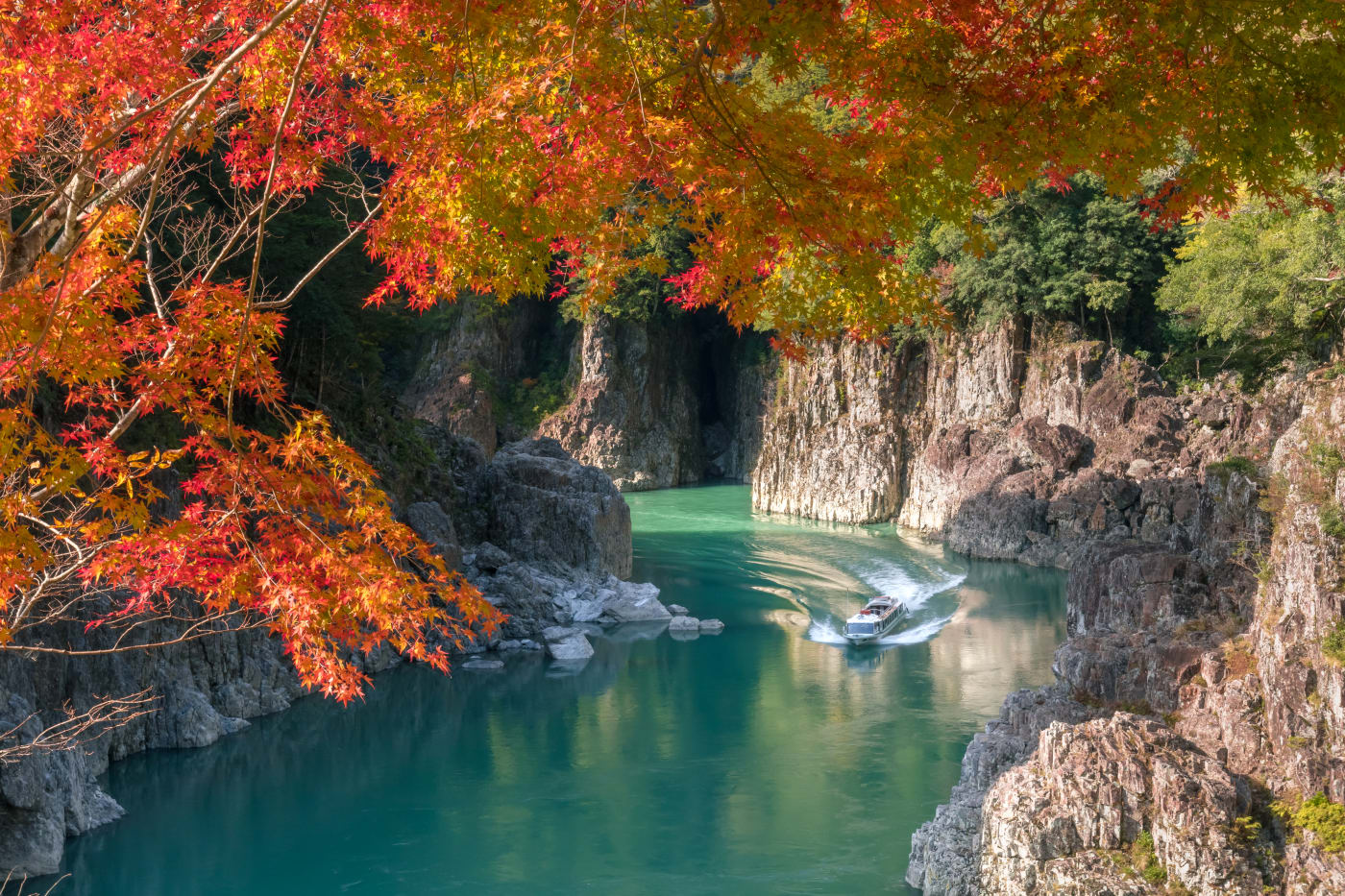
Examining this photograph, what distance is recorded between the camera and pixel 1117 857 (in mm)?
9047

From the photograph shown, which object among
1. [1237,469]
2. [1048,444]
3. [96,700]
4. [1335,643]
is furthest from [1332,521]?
[1048,444]

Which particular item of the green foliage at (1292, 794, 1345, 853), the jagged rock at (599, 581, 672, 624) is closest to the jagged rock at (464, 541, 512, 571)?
the jagged rock at (599, 581, 672, 624)

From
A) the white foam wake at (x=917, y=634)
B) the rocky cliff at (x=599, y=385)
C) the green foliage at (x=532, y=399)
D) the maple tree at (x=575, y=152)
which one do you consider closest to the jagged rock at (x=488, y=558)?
the white foam wake at (x=917, y=634)

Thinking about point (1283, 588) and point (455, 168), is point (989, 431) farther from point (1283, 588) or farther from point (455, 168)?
point (455, 168)

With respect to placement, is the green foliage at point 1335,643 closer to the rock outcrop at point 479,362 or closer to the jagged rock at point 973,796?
the jagged rock at point 973,796

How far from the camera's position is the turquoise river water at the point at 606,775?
448 inches

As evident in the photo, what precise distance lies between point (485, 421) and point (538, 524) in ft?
62.2

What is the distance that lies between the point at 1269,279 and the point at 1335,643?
569 inches

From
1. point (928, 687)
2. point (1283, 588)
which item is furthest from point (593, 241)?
point (928, 687)

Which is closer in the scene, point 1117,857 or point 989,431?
point 1117,857

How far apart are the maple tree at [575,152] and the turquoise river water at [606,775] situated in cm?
679

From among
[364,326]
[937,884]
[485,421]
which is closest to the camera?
[937,884]

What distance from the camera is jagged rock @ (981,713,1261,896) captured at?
29.0 feet

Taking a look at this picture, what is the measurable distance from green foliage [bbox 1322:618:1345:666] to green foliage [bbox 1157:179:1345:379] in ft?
37.9
